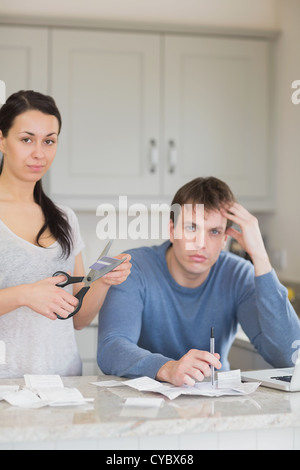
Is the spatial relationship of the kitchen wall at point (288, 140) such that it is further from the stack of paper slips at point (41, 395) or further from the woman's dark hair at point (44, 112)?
the stack of paper slips at point (41, 395)

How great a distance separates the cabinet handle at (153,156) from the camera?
10.8 ft

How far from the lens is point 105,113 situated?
10.7 feet

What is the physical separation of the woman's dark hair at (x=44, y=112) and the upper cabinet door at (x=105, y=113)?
1.49 meters

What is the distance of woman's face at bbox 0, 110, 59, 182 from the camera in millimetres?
1632

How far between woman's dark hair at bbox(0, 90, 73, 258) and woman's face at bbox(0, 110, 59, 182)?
2cm

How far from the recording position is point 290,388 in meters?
1.40

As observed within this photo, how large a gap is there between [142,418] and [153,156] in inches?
88.6

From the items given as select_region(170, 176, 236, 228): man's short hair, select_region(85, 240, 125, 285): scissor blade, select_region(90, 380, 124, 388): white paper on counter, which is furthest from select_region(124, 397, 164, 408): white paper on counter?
select_region(170, 176, 236, 228): man's short hair

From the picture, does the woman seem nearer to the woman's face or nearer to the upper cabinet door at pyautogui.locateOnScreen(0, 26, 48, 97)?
the woman's face

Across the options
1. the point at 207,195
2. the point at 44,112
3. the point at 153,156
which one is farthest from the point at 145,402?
the point at 153,156

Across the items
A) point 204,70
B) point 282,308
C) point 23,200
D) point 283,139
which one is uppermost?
point 204,70
